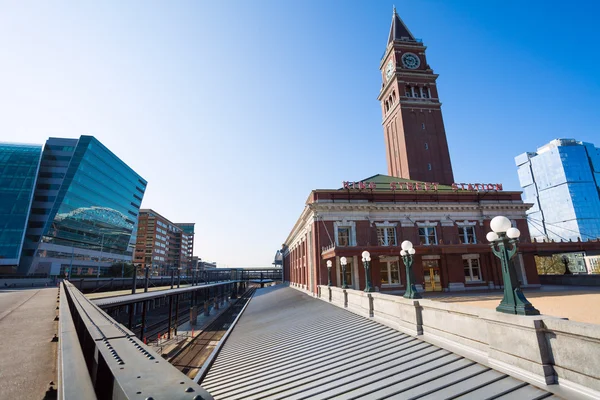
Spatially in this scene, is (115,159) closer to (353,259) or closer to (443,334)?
(353,259)

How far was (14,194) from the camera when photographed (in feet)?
240

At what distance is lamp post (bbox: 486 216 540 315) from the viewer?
6434 millimetres

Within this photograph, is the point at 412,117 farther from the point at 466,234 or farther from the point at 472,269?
the point at 472,269

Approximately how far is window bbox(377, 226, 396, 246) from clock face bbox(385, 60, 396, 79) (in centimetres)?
3586

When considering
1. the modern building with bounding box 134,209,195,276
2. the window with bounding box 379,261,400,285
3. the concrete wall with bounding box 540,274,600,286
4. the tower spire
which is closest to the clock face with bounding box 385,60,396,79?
the tower spire

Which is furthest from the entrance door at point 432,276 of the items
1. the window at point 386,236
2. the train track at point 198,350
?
the train track at point 198,350

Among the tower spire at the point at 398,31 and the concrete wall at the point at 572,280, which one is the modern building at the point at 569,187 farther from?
the tower spire at the point at 398,31

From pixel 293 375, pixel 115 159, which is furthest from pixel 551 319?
pixel 115 159

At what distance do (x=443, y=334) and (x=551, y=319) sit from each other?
374cm

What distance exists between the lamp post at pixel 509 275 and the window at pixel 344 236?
24.7 meters

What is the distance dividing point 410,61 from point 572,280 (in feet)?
145

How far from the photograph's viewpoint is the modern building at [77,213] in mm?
75125

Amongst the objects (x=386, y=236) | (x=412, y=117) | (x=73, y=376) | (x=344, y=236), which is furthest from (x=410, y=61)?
(x=73, y=376)

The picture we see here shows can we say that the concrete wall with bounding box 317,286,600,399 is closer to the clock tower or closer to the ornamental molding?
the ornamental molding
